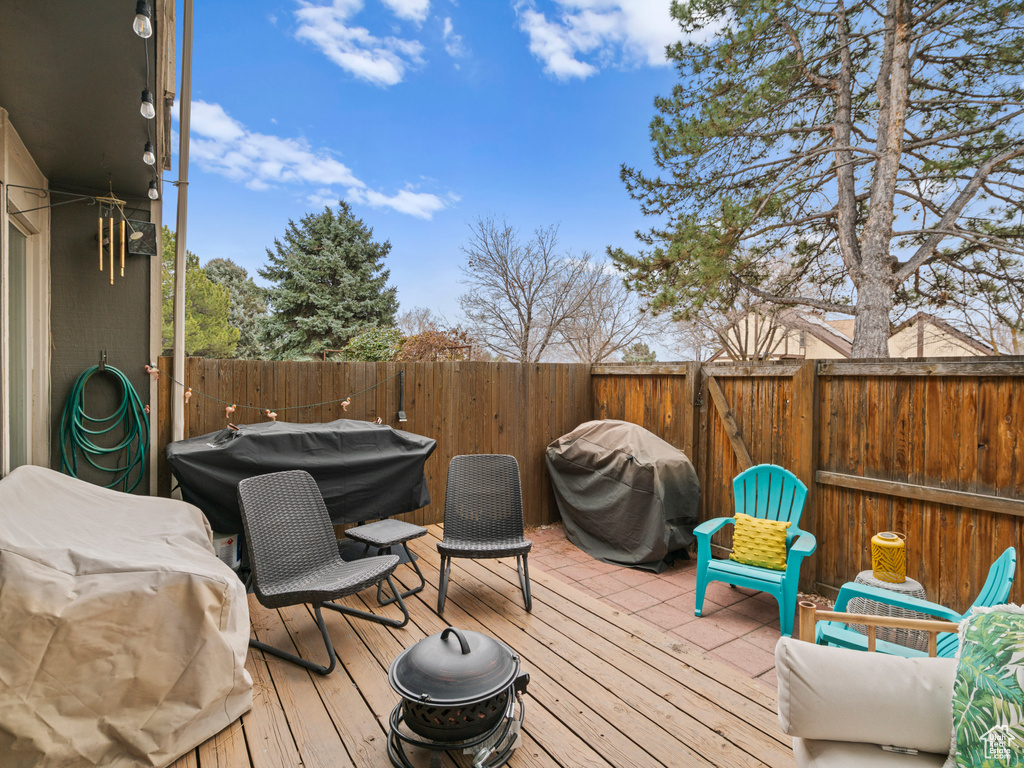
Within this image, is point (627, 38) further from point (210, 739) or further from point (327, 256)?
point (210, 739)

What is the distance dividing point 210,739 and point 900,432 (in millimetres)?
3720

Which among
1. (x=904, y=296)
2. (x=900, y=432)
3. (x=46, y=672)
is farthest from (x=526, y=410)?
(x=904, y=296)

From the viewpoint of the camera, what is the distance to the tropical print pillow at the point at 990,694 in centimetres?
120

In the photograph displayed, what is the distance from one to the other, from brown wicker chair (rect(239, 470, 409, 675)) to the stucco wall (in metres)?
1.28

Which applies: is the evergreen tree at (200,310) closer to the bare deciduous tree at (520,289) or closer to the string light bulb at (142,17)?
the bare deciduous tree at (520,289)

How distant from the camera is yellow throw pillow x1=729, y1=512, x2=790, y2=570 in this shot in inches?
124

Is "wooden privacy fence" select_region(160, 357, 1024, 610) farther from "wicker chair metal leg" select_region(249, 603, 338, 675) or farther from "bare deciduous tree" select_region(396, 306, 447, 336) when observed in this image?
"bare deciduous tree" select_region(396, 306, 447, 336)

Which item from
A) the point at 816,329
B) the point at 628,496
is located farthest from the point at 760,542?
the point at 816,329

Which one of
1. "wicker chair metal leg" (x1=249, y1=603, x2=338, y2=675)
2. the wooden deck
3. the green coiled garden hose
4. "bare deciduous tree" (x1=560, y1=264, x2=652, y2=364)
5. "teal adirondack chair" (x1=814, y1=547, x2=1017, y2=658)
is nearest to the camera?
the wooden deck

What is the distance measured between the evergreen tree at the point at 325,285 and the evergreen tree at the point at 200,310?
1.38 meters

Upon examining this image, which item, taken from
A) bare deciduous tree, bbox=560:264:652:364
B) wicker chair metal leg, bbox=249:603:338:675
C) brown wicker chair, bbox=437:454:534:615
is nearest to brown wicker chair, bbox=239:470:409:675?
wicker chair metal leg, bbox=249:603:338:675

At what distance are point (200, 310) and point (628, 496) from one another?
12.5 m

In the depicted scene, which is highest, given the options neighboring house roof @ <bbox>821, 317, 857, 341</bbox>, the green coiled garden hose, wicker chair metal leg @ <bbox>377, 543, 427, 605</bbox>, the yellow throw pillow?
neighboring house roof @ <bbox>821, 317, 857, 341</bbox>

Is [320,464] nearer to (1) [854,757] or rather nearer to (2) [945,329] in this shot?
(1) [854,757]
